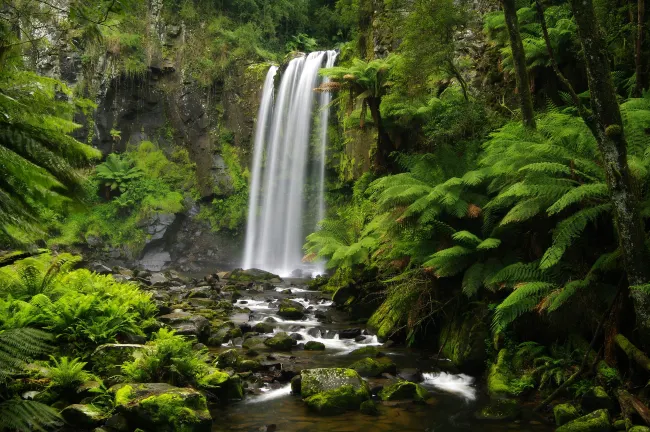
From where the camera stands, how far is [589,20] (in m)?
4.73

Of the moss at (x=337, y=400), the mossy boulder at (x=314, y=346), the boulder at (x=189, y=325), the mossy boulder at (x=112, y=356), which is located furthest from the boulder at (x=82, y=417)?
the mossy boulder at (x=314, y=346)

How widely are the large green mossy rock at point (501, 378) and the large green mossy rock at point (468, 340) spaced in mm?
363

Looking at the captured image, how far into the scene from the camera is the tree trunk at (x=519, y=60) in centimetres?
755

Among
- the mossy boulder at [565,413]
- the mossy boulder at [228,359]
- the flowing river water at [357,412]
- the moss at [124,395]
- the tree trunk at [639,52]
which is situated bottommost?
the flowing river water at [357,412]

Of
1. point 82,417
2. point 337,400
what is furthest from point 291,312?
point 82,417

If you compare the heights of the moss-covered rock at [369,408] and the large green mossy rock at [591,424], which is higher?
the large green mossy rock at [591,424]

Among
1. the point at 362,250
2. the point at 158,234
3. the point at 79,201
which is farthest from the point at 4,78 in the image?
the point at 158,234

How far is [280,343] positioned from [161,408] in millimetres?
4106

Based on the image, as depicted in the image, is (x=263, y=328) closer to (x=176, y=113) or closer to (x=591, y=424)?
(x=591, y=424)

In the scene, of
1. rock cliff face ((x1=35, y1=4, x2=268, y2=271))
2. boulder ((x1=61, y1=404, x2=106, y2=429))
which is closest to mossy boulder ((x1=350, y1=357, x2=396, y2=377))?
boulder ((x1=61, y1=404, x2=106, y2=429))

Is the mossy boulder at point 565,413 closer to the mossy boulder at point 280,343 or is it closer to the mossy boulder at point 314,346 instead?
the mossy boulder at point 314,346

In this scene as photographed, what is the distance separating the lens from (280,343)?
28.9 ft

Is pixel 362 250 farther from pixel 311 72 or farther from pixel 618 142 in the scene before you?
pixel 311 72

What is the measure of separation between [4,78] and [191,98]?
23933mm
